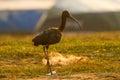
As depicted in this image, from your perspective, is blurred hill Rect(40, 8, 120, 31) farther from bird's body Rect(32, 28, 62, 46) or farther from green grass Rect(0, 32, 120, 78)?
bird's body Rect(32, 28, 62, 46)

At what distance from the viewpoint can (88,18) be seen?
3416cm

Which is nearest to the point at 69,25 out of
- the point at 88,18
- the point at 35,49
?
the point at 88,18

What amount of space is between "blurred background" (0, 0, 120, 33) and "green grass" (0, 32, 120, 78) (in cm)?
587

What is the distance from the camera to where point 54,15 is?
111ft

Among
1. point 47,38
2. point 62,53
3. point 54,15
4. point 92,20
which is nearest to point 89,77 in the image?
point 47,38

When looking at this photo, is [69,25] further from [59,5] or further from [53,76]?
[53,76]

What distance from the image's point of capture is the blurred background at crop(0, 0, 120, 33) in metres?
32.0

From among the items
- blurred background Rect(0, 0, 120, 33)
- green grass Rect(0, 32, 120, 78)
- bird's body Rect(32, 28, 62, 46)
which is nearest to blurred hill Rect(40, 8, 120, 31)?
blurred background Rect(0, 0, 120, 33)

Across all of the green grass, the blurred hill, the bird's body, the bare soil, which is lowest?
the bare soil

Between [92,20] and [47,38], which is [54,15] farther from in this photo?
[47,38]

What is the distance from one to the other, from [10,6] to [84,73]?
17.3m

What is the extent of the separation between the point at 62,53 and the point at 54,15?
12.6 metres

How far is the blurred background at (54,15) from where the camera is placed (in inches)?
1261

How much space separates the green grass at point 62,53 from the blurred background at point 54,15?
19.3 ft
